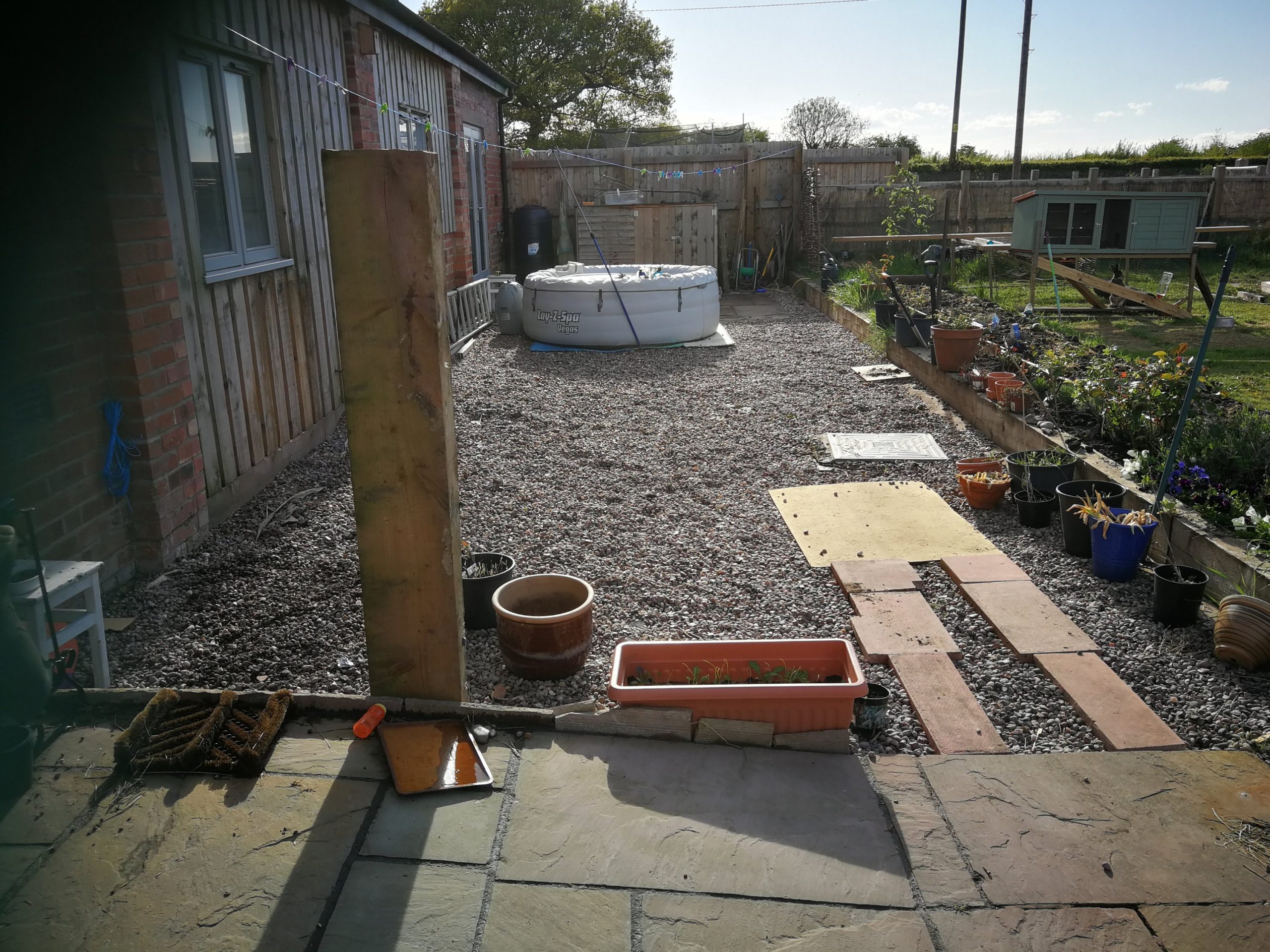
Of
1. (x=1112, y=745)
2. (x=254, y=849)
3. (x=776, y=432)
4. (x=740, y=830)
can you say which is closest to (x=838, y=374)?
(x=776, y=432)

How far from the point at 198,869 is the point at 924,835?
1729 millimetres

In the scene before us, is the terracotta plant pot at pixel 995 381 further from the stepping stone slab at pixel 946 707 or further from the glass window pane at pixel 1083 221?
the glass window pane at pixel 1083 221

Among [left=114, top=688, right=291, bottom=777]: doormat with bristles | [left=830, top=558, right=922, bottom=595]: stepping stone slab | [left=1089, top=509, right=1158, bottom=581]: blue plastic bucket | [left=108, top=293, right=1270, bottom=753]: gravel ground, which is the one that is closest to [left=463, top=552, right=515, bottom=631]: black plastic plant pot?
[left=108, top=293, right=1270, bottom=753]: gravel ground

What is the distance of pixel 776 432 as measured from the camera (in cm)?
606

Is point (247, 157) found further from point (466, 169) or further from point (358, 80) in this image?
point (466, 169)

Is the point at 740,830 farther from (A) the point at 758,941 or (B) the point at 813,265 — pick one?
(B) the point at 813,265

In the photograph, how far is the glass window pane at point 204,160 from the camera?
429 cm

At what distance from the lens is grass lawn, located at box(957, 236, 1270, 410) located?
676 centimetres

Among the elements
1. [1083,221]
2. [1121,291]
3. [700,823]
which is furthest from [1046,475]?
[1083,221]

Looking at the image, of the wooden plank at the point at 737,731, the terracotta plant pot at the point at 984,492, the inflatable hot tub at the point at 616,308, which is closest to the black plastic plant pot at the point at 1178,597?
the terracotta plant pot at the point at 984,492

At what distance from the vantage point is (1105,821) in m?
2.24

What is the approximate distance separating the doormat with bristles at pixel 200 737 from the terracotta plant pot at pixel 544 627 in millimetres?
752

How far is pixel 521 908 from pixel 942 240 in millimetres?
8993

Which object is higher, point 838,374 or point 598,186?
point 598,186
